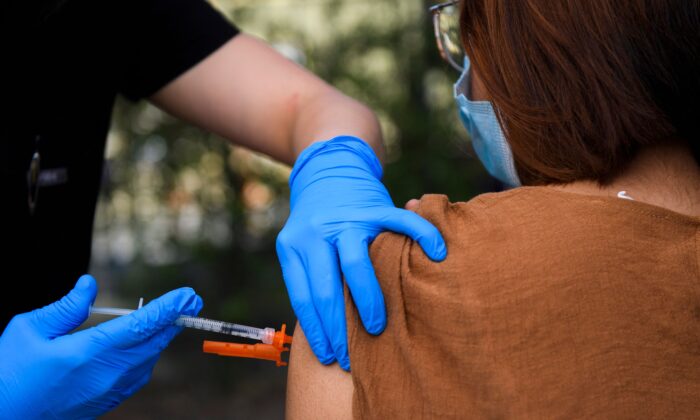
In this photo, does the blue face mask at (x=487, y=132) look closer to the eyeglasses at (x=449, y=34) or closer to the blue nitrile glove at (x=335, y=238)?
the eyeglasses at (x=449, y=34)

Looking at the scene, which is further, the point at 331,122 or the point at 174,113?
the point at 174,113

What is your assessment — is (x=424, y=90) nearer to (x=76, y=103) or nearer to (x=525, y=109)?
(x=76, y=103)

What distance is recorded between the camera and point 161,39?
1940 mm

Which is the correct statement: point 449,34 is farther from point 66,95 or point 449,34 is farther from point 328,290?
point 66,95

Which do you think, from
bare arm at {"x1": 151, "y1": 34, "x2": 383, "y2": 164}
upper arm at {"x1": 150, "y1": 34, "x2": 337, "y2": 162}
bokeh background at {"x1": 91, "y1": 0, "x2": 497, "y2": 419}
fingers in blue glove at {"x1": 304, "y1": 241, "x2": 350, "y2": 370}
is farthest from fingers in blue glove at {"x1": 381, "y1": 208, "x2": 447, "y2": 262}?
bokeh background at {"x1": 91, "y1": 0, "x2": 497, "y2": 419}

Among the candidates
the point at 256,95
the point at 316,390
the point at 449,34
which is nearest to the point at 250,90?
the point at 256,95

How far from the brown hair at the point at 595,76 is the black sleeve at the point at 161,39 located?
0.98 meters

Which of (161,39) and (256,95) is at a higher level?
(161,39)

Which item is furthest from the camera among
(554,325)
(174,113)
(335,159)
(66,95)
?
(174,113)

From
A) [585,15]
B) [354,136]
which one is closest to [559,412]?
[585,15]

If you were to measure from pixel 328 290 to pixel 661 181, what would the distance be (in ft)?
2.12

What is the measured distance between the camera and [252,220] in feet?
13.5

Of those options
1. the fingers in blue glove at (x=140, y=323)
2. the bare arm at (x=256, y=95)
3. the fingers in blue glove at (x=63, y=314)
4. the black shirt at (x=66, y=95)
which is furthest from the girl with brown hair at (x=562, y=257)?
the black shirt at (x=66, y=95)

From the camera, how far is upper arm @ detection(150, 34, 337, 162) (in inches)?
77.2
